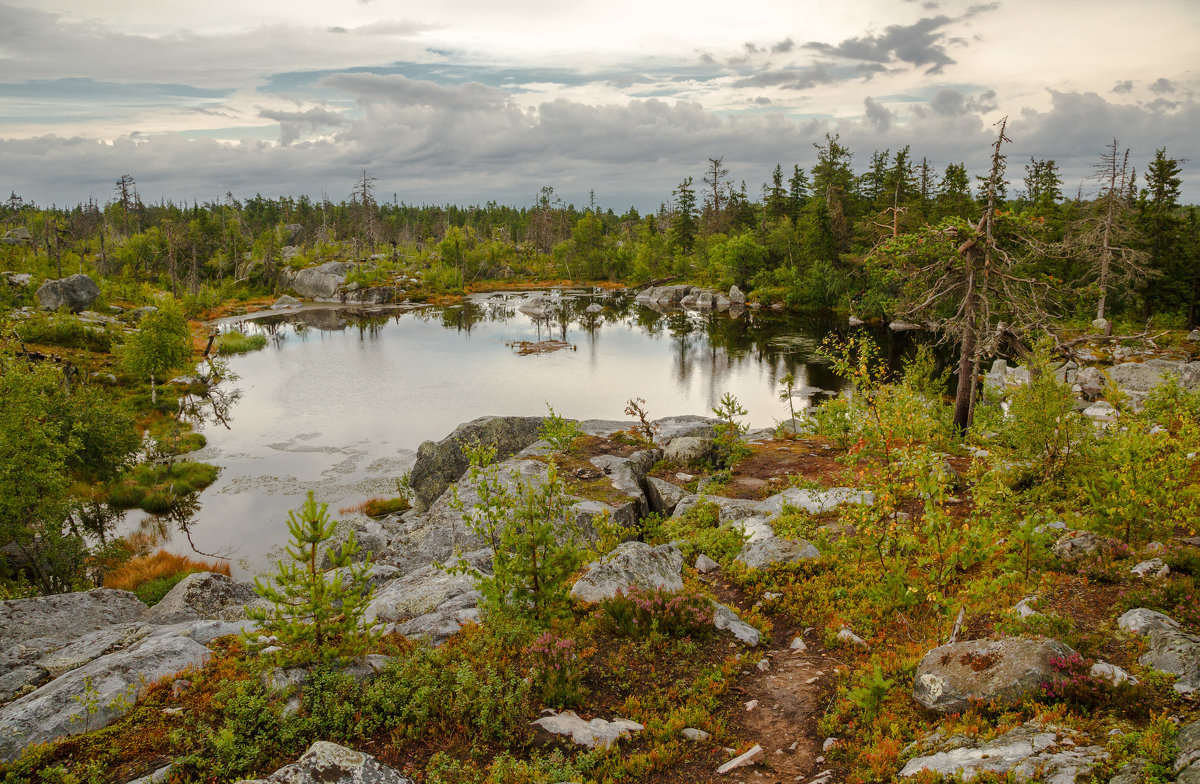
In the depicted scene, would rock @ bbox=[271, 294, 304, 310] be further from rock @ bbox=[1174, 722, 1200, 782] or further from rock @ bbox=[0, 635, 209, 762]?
rock @ bbox=[1174, 722, 1200, 782]

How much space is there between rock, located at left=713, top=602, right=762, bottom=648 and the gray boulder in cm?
965

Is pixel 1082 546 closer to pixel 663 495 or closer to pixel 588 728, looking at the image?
pixel 588 728

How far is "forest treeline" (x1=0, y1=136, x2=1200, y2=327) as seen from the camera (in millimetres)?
47625

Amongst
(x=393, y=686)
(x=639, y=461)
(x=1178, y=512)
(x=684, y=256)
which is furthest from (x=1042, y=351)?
(x=684, y=256)

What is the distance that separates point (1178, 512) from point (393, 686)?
11003 millimetres

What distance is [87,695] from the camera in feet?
24.6

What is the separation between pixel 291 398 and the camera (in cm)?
4031

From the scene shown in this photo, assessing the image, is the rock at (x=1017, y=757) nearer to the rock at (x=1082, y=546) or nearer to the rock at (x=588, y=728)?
the rock at (x=588, y=728)

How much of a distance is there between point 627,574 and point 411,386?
3517 centimetres

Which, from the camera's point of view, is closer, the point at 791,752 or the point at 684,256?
the point at 791,752

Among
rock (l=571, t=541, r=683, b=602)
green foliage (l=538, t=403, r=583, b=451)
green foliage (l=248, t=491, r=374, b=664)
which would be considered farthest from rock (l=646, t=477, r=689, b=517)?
green foliage (l=248, t=491, r=374, b=664)

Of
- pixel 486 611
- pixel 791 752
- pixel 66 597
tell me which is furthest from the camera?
pixel 66 597

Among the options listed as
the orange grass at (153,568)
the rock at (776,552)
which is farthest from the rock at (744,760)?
the orange grass at (153,568)

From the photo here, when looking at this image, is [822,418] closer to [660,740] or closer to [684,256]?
[660,740]
